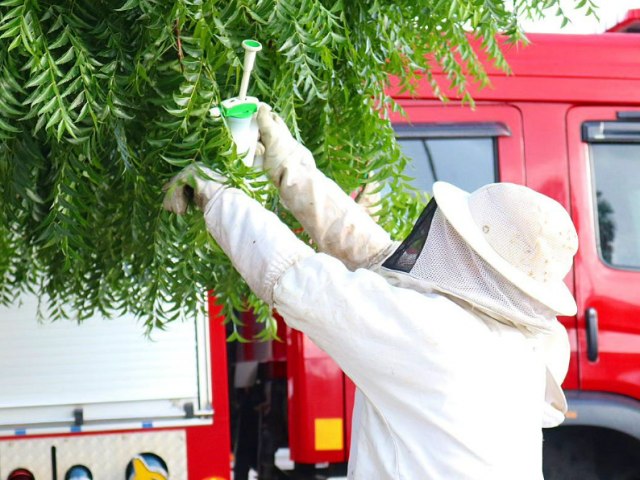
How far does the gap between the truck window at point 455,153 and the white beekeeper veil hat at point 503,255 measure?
2.46 m

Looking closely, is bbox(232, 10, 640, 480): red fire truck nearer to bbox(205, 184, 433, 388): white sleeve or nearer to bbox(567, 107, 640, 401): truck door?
bbox(567, 107, 640, 401): truck door

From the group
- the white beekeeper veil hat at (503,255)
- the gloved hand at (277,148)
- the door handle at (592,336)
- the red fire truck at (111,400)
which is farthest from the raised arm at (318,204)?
the door handle at (592,336)

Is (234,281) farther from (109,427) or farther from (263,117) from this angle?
(109,427)

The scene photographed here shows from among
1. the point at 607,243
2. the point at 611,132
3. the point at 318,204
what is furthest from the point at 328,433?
the point at 318,204

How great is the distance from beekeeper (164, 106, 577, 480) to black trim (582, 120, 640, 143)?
2.71m

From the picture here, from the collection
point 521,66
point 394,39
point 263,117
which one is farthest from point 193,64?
point 521,66

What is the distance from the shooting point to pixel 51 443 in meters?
4.30

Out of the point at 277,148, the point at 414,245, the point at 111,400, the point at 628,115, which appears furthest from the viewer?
the point at 628,115

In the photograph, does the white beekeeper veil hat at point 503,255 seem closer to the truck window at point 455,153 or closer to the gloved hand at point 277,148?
the gloved hand at point 277,148

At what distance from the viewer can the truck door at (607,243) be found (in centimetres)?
453

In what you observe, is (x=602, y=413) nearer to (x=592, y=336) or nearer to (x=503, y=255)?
(x=592, y=336)

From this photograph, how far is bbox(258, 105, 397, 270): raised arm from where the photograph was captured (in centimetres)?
230

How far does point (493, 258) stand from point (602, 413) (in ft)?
9.17

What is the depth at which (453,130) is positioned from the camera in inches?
181
